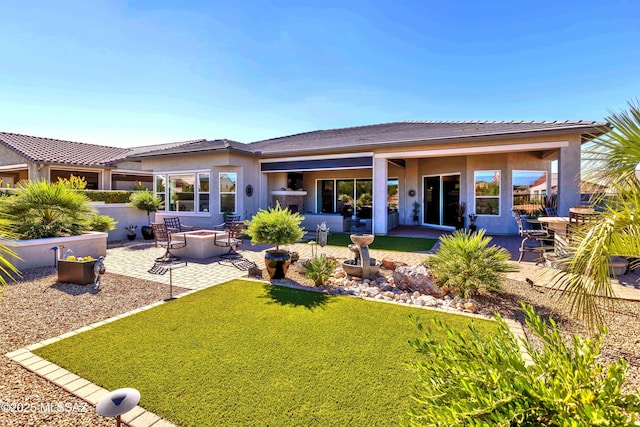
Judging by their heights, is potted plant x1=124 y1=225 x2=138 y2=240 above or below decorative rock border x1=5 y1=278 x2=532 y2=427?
above

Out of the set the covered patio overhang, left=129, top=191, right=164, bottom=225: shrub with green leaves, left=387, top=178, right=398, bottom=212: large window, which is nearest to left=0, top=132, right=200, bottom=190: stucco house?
left=129, top=191, right=164, bottom=225: shrub with green leaves

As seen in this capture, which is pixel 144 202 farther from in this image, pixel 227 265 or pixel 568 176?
pixel 568 176

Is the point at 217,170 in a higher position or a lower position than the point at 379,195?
higher

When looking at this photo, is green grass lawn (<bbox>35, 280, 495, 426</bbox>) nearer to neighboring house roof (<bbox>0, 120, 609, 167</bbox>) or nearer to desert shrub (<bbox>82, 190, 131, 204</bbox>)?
neighboring house roof (<bbox>0, 120, 609, 167</bbox>)

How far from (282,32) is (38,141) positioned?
903 inches

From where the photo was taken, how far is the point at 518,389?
63.1 inches

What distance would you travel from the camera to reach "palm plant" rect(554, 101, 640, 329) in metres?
2.56

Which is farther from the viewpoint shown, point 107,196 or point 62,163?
point 62,163

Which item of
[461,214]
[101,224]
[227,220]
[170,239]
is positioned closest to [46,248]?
[170,239]

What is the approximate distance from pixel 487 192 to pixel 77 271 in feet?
51.5

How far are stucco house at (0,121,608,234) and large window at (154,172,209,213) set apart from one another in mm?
55

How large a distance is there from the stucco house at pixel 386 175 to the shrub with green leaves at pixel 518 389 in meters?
11.3

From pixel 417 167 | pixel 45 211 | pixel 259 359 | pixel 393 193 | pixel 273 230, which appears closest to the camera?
pixel 259 359

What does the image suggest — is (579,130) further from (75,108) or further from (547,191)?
(75,108)
